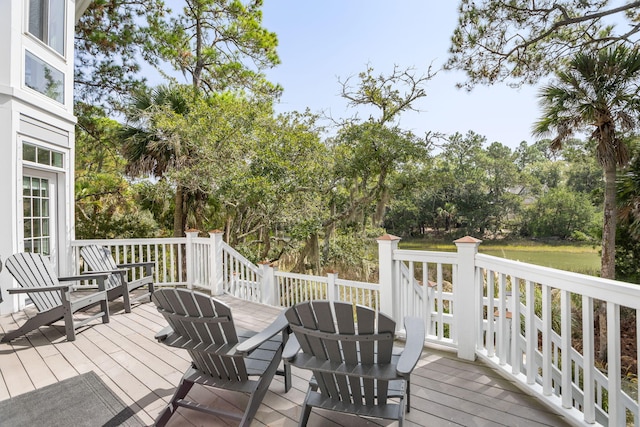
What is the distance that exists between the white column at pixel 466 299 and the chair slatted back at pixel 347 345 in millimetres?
1324

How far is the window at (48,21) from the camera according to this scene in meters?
4.67

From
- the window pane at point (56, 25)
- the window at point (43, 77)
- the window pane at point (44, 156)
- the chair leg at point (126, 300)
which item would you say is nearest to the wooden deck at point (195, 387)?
the chair leg at point (126, 300)

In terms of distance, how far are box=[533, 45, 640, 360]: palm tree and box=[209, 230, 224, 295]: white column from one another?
8.71 m

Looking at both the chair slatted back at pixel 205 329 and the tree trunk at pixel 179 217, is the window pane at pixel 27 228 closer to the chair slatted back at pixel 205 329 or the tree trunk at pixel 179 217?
the chair slatted back at pixel 205 329

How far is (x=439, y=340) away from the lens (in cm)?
313

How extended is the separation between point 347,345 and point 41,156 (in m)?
5.38

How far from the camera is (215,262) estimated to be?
17.8ft

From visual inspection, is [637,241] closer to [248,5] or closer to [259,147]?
[259,147]

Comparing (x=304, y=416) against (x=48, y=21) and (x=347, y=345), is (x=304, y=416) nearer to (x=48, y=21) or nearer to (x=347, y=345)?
(x=347, y=345)

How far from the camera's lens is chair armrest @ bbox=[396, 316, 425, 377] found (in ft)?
5.17

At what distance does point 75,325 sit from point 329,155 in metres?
6.77

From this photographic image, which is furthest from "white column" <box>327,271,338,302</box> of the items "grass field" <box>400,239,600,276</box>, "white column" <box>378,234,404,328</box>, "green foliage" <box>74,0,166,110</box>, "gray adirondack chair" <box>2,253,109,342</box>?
"grass field" <box>400,239,600,276</box>

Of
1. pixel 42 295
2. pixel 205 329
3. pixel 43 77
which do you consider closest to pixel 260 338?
pixel 205 329

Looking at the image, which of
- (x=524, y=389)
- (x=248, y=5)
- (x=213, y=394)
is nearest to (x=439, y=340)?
(x=524, y=389)
